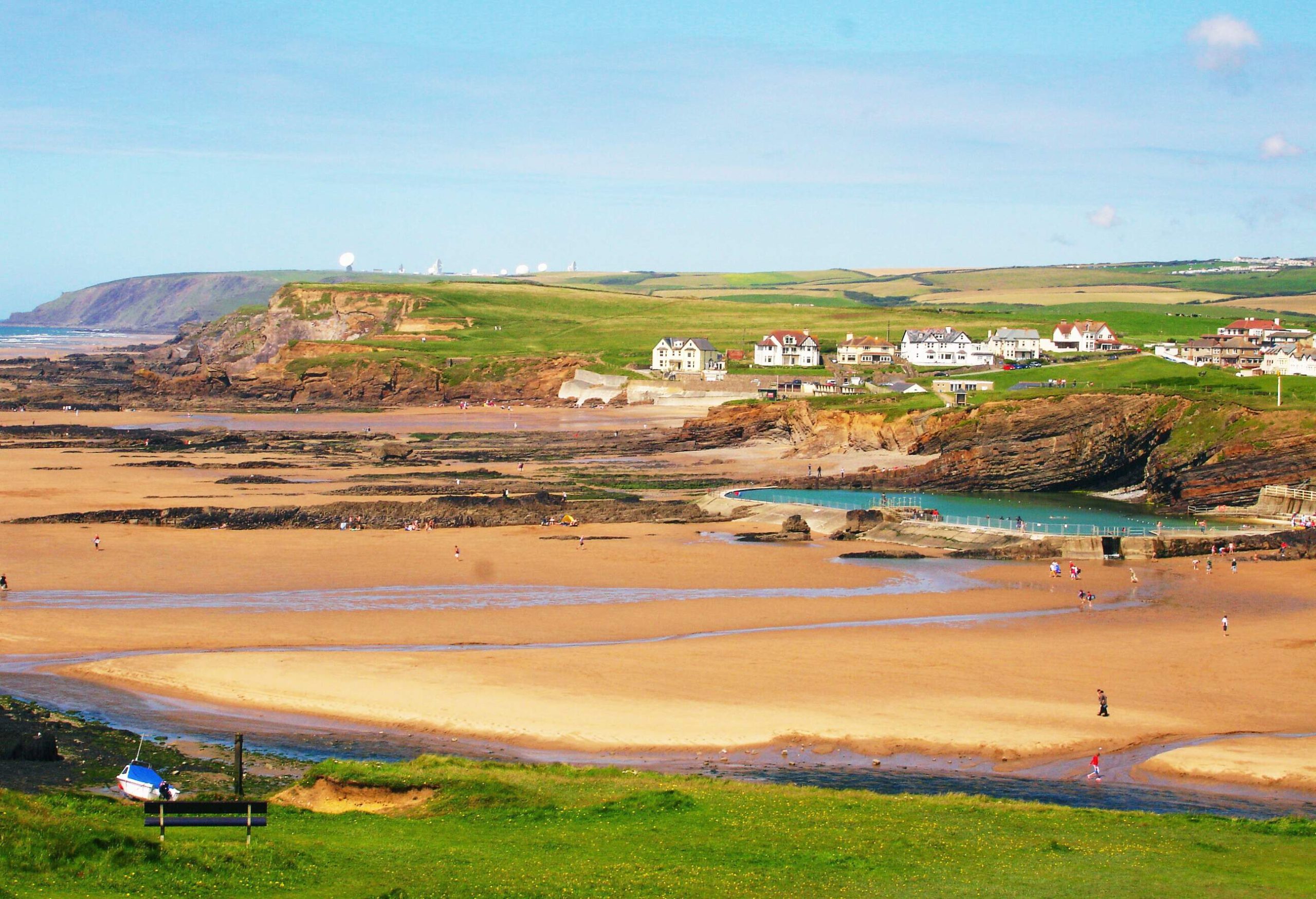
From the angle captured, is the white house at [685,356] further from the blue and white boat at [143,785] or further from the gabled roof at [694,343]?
the blue and white boat at [143,785]

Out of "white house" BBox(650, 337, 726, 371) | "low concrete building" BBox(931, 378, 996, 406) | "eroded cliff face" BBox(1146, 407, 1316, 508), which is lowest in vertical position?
"eroded cliff face" BBox(1146, 407, 1316, 508)

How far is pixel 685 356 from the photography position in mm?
122250

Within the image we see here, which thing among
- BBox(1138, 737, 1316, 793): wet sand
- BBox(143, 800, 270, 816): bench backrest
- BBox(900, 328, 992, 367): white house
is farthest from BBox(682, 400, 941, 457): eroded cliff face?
BBox(143, 800, 270, 816): bench backrest

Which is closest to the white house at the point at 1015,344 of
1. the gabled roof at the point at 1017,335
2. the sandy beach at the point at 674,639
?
the gabled roof at the point at 1017,335

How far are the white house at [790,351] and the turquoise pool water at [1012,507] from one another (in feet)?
175

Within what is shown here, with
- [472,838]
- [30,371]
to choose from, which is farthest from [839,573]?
[30,371]

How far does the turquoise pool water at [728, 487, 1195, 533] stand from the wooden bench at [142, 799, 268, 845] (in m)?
43.7

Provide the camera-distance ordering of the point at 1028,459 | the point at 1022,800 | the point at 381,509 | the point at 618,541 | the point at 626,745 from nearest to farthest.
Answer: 1. the point at 1022,800
2. the point at 626,745
3. the point at 618,541
4. the point at 381,509
5. the point at 1028,459

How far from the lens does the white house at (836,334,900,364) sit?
115m

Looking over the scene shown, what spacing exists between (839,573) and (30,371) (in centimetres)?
12368

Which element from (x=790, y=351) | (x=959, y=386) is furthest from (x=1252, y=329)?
(x=790, y=351)

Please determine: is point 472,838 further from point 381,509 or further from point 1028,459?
point 1028,459

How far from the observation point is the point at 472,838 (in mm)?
18219

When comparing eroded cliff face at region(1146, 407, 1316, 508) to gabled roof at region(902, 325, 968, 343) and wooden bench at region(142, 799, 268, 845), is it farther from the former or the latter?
wooden bench at region(142, 799, 268, 845)
